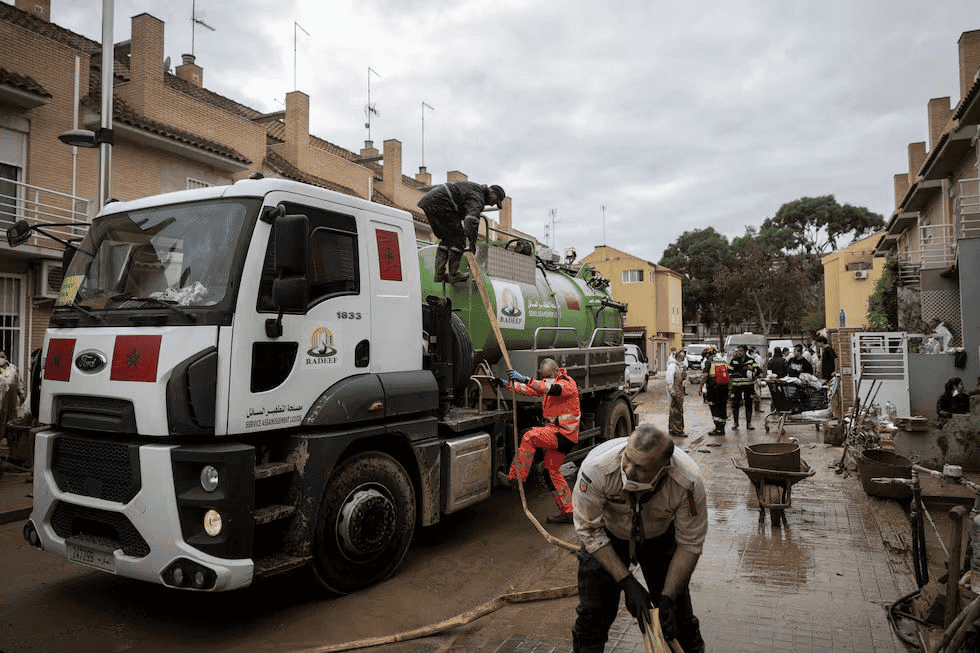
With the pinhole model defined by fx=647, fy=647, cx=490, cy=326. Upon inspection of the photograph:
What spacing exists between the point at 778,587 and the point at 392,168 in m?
22.8

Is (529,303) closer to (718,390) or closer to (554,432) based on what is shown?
(554,432)

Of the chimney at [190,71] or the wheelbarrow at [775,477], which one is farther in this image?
the chimney at [190,71]

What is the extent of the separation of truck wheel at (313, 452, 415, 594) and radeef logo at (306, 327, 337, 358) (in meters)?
0.80

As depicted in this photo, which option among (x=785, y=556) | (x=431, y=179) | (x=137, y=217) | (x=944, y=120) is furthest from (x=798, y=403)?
(x=431, y=179)

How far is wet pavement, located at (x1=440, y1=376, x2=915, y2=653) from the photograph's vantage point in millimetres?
3887

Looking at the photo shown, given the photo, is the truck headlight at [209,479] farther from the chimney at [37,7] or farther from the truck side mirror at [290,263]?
the chimney at [37,7]

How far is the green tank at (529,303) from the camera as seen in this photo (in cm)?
691

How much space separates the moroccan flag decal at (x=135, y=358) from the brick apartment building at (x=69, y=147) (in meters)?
Answer: 6.48

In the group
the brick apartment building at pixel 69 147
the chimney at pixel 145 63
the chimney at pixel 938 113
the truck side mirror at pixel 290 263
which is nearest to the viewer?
the truck side mirror at pixel 290 263

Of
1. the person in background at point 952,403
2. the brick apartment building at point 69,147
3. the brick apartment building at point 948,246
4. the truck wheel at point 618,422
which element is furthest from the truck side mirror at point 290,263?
the brick apartment building at point 948,246

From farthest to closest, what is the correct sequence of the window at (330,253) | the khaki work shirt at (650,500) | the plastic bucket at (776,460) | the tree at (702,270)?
the tree at (702,270), the plastic bucket at (776,460), the window at (330,253), the khaki work shirt at (650,500)

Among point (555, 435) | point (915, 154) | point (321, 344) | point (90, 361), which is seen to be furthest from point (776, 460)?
point (915, 154)

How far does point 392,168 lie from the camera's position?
2523 cm

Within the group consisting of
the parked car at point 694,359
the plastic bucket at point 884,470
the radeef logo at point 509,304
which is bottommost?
the plastic bucket at point 884,470
